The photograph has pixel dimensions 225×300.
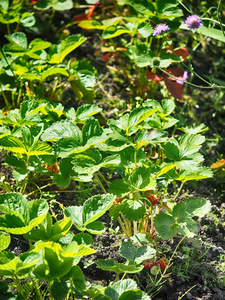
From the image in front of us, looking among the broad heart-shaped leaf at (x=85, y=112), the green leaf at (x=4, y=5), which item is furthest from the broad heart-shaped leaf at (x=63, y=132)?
the green leaf at (x=4, y=5)

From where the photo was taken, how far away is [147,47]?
6.77 feet

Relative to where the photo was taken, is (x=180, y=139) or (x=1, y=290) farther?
(x=180, y=139)

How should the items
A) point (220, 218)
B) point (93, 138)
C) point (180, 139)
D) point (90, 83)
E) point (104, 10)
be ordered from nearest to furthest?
point (93, 138) < point (180, 139) < point (220, 218) < point (90, 83) < point (104, 10)

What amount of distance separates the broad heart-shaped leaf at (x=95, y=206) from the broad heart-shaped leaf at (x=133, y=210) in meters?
0.08

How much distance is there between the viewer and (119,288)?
1.19 metres

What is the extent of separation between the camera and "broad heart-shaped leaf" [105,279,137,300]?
1176mm

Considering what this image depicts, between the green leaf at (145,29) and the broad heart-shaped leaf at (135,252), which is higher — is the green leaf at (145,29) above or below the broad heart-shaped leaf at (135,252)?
above

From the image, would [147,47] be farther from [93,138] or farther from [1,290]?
[1,290]

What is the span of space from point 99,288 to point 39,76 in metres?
1.01

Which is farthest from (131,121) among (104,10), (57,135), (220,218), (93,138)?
(104,10)

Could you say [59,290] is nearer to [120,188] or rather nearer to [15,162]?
[120,188]

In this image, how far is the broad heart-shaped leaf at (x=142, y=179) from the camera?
1364 millimetres

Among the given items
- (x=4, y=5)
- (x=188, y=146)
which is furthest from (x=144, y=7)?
(x=188, y=146)

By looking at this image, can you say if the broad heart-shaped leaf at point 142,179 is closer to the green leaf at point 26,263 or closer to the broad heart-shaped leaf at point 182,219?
the broad heart-shaped leaf at point 182,219
